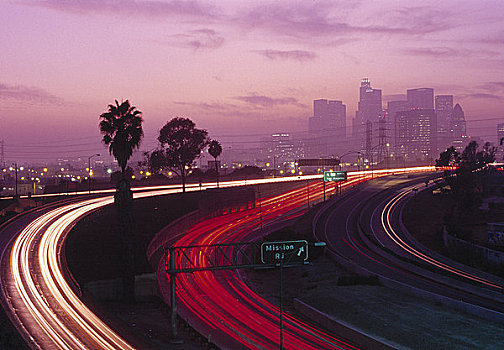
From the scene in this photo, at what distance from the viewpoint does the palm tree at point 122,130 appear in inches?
2212

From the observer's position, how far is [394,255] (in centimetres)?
7119

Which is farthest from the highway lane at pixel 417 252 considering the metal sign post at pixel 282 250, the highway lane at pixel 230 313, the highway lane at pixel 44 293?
the highway lane at pixel 44 293

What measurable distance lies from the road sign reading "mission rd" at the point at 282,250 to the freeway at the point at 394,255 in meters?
16.2

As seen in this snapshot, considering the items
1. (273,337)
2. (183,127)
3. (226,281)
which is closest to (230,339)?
(273,337)

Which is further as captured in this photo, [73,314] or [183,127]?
[183,127]

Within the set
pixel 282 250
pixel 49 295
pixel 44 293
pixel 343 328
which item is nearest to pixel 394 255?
pixel 343 328

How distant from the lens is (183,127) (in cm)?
11775

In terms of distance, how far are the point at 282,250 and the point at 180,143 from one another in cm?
8099

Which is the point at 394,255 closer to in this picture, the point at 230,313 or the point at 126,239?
the point at 230,313

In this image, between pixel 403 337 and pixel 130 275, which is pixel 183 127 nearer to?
pixel 130 275

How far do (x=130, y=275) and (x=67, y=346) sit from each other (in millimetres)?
17573

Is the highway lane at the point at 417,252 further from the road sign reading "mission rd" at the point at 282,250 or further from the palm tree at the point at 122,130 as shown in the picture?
the palm tree at the point at 122,130

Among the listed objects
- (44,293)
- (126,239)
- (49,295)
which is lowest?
(49,295)

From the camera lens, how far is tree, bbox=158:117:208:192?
115562mm
